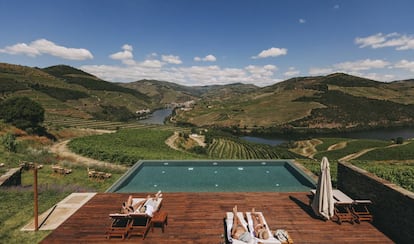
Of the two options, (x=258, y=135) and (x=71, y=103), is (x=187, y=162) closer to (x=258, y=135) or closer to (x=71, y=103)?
(x=258, y=135)

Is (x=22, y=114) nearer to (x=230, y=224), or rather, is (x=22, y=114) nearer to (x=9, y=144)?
(x=9, y=144)

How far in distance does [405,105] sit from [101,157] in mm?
157568

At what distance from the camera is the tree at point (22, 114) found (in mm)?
34531

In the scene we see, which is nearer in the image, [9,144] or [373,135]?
[9,144]

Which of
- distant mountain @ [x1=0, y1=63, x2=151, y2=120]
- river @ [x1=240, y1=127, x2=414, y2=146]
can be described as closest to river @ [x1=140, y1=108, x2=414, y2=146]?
river @ [x1=240, y1=127, x2=414, y2=146]

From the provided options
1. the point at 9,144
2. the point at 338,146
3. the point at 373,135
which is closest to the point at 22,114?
the point at 9,144

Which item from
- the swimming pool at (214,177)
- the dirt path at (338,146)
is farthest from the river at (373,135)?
the swimming pool at (214,177)

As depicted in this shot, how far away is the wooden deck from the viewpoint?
6023 mm

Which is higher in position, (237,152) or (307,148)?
(237,152)

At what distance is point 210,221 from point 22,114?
39296 mm

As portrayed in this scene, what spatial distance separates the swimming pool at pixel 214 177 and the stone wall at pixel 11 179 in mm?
4957

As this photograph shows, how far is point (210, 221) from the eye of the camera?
22.4 ft

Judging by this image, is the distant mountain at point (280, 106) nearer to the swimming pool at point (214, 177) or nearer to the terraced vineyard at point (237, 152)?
the terraced vineyard at point (237, 152)

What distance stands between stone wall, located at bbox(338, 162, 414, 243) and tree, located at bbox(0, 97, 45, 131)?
41.3 metres
